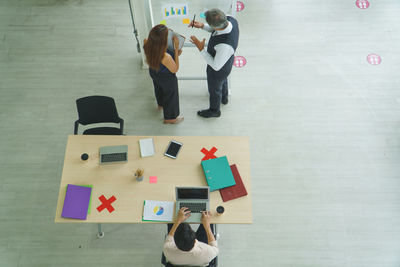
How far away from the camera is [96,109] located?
355 centimetres

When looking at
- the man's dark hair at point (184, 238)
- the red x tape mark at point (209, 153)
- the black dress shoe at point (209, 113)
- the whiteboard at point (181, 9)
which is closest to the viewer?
the man's dark hair at point (184, 238)

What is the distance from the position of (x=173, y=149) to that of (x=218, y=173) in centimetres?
48

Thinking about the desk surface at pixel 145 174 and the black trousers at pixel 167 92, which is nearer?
the desk surface at pixel 145 174

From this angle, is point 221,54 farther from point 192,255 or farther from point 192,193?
point 192,255

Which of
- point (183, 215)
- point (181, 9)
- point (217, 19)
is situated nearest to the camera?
point (183, 215)

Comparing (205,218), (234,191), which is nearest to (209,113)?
(234,191)

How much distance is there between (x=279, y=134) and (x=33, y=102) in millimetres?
3101

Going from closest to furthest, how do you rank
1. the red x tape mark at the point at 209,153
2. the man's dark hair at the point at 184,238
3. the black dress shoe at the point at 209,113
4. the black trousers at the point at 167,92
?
the man's dark hair at the point at 184,238
the red x tape mark at the point at 209,153
the black trousers at the point at 167,92
the black dress shoe at the point at 209,113

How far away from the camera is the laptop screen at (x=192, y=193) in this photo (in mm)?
2885

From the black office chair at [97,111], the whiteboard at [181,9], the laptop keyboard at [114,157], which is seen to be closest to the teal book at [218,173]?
the laptop keyboard at [114,157]

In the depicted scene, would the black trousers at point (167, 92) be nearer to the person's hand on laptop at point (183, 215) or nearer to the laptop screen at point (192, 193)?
the laptop screen at point (192, 193)

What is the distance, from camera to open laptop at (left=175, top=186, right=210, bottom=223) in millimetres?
2910

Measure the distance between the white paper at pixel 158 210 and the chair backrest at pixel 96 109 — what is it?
1.08 m

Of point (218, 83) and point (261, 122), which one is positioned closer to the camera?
point (218, 83)
